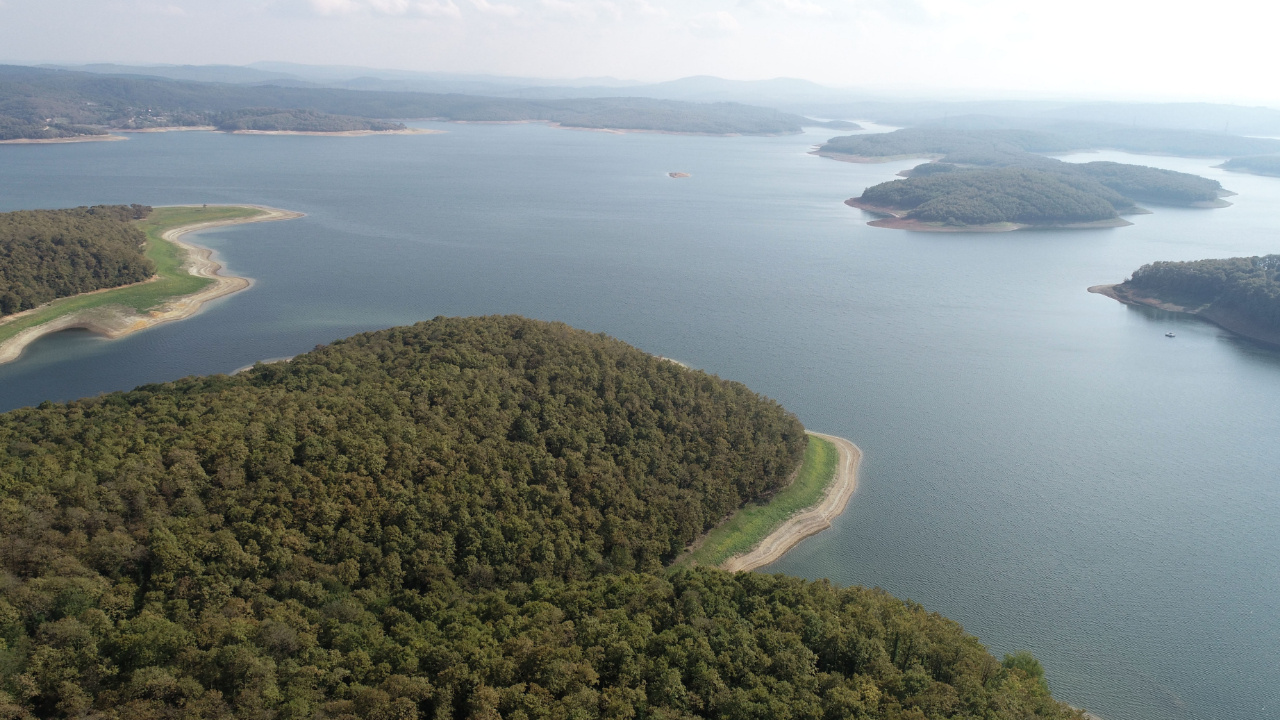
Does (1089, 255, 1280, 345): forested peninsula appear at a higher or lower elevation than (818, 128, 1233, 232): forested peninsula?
lower

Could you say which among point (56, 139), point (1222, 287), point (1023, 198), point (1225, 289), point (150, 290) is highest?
point (56, 139)

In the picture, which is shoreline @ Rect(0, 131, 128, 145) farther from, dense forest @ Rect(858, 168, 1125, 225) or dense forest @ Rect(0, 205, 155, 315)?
dense forest @ Rect(858, 168, 1125, 225)

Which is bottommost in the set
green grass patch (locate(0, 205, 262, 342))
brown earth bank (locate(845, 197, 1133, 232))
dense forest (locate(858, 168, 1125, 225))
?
green grass patch (locate(0, 205, 262, 342))

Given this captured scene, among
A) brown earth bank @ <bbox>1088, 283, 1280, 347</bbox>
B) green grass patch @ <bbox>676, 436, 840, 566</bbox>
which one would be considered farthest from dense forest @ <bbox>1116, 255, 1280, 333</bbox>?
green grass patch @ <bbox>676, 436, 840, 566</bbox>

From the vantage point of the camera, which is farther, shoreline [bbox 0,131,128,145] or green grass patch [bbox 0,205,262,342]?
shoreline [bbox 0,131,128,145]

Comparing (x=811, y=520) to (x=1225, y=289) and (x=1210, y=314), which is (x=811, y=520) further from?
(x=1225, y=289)

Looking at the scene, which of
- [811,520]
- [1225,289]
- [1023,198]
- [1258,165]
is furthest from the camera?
[1258,165]

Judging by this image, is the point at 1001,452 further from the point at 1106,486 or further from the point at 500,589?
the point at 500,589

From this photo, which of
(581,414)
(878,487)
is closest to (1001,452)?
(878,487)

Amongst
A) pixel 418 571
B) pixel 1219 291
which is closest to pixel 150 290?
pixel 418 571
